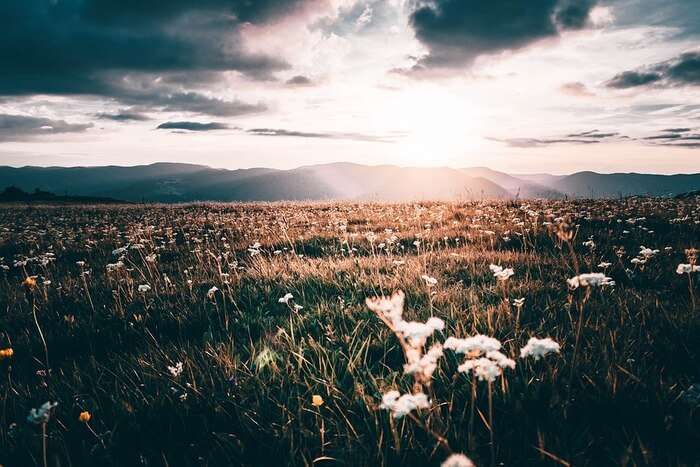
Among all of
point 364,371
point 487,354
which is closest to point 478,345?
point 487,354

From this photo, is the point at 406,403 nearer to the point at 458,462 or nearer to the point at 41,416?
the point at 458,462

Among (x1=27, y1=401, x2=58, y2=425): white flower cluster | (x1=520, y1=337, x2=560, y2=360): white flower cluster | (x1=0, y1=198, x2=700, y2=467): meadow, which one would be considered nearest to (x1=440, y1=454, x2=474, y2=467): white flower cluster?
(x1=0, y1=198, x2=700, y2=467): meadow

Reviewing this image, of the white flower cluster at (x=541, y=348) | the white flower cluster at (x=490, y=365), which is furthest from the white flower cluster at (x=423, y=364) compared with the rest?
the white flower cluster at (x=541, y=348)

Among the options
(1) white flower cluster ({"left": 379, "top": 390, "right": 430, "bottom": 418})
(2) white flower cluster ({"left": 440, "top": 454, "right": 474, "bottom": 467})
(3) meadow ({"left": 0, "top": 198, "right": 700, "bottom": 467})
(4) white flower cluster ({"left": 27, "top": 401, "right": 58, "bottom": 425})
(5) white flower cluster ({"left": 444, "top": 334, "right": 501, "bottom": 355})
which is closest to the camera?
(2) white flower cluster ({"left": 440, "top": 454, "right": 474, "bottom": 467})

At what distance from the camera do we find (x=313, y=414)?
2494 millimetres

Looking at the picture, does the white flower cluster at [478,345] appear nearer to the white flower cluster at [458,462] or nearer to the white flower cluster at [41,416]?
the white flower cluster at [458,462]

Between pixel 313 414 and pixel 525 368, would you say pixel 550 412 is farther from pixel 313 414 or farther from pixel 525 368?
pixel 313 414

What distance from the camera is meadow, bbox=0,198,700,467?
205 cm

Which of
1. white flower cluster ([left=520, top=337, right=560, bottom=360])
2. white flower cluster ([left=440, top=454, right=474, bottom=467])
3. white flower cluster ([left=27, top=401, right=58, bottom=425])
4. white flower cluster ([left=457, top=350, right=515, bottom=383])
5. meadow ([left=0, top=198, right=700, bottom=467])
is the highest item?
white flower cluster ([left=520, top=337, right=560, bottom=360])

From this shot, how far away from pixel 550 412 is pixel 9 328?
5576 mm

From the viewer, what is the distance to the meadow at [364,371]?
6.73 ft

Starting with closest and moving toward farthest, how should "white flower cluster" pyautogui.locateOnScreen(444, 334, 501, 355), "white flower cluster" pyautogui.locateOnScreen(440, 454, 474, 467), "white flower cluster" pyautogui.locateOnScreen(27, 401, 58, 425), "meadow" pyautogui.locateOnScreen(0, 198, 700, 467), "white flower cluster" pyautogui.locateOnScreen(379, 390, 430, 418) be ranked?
"white flower cluster" pyautogui.locateOnScreen(440, 454, 474, 467)
"white flower cluster" pyautogui.locateOnScreen(379, 390, 430, 418)
"white flower cluster" pyautogui.locateOnScreen(444, 334, 501, 355)
"white flower cluster" pyautogui.locateOnScreen(27, 401, 58, 425)
"meadow" pyautogui.locateOnScreen(0, 198, 700, 467)

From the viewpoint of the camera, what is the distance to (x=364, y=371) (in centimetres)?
287

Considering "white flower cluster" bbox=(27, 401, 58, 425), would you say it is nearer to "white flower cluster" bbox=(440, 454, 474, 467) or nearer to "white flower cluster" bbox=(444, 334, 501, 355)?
"white flower cluster" bbox=(440, 454, 474, 467)
